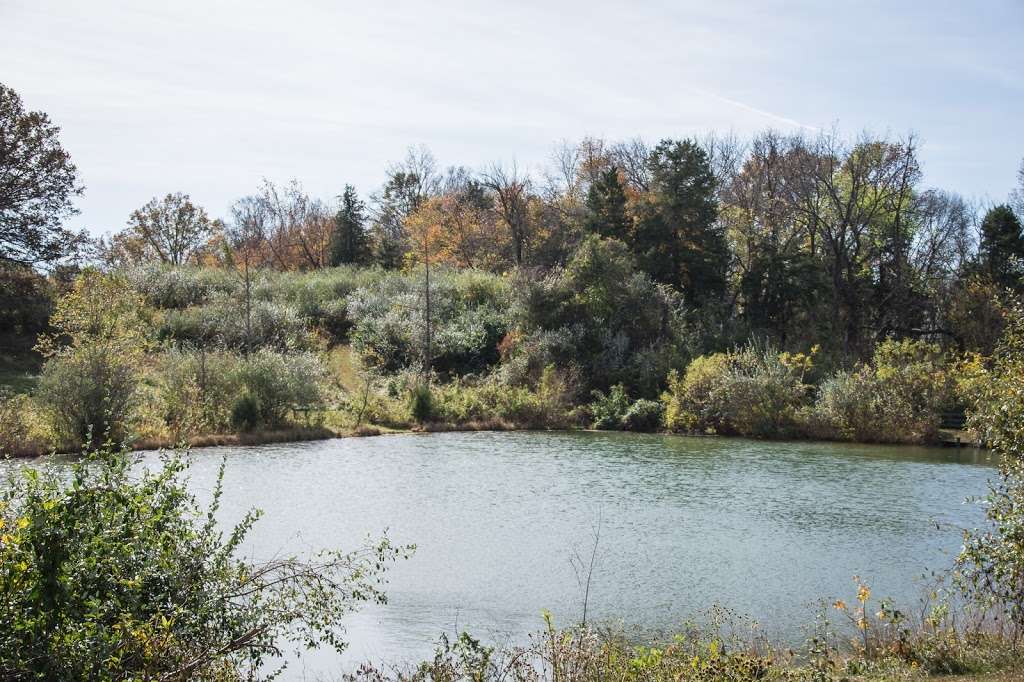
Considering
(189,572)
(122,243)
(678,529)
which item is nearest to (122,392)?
(678,529)

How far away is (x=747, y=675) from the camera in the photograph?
671 cm

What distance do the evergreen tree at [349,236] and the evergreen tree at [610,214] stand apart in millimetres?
19909

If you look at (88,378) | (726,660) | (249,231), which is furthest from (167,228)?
(726,660)

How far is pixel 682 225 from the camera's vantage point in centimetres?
3984

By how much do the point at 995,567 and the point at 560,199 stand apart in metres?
46.1

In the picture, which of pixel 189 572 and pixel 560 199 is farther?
pixel 560 199

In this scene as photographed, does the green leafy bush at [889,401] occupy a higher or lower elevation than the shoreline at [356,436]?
higher

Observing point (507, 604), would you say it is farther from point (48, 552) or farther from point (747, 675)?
point (48, 552)

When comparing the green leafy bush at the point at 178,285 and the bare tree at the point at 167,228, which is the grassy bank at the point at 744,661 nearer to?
the green leafy bush at the point at 178,285

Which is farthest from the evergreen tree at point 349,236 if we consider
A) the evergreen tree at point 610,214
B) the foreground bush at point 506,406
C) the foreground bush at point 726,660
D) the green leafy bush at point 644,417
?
the foreground bush at point 726,660

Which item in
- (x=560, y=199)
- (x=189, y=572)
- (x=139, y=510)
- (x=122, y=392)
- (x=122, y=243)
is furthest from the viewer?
(x=122, y=243)

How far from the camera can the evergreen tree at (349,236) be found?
5531 cm

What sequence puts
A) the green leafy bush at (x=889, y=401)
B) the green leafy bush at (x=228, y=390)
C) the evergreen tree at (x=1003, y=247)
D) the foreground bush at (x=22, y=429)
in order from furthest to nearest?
the evergreen tree at (x=1003, y=247) → the green leafy bush at (x=889, y=401) → the green leafy bush at (x=228, y=390) → the foreground bush at (x=22, y=429)

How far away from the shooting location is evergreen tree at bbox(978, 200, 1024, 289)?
38.1 meters
